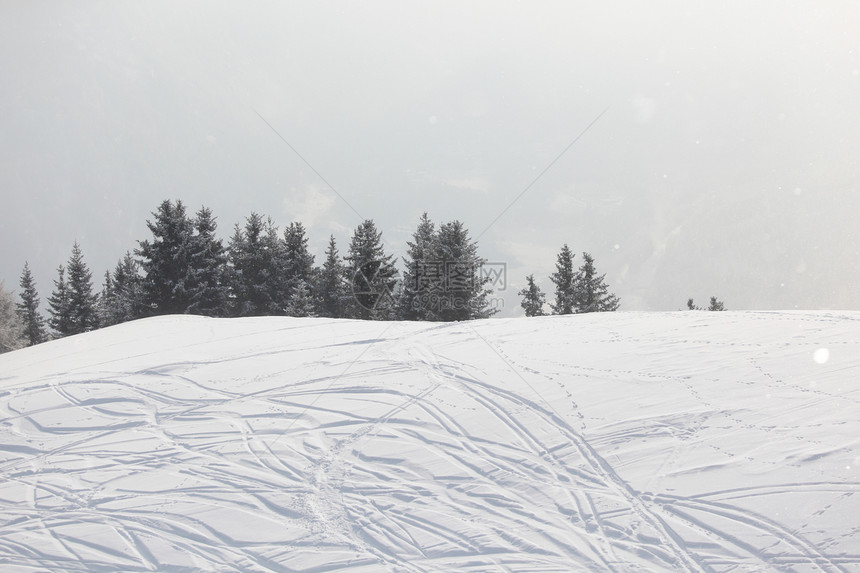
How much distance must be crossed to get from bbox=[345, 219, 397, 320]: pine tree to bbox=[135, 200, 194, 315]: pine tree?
476 inches

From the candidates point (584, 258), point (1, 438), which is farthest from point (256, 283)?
point (1, 438)

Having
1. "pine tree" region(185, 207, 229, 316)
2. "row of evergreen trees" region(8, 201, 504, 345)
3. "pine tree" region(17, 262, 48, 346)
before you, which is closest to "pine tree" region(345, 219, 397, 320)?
"row of evergreen trees" region(8, 201, 504, 345)

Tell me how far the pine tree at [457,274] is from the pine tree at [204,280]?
54.7 ft

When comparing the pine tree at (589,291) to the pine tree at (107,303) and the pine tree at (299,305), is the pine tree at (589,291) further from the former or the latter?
the pine tree at (107,303)

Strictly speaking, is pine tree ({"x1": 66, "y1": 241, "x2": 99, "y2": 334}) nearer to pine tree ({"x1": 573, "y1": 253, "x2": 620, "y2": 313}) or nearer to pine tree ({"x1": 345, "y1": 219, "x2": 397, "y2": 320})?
pine tree ({"x1": 345, "y1": 219, "x2": 397, "y2": 320})

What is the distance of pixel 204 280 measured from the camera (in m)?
39.3

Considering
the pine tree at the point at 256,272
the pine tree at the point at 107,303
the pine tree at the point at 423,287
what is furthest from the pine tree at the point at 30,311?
the pine tree at the point at 423,287

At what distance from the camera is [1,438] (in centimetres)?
956

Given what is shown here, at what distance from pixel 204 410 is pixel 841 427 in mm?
10513

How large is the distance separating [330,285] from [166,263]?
13326 mm

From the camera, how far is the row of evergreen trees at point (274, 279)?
37062 mm

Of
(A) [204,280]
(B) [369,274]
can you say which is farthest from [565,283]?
(A) [204,280]

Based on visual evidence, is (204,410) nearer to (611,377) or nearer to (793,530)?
(611,377)

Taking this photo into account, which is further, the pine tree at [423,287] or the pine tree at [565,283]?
the pine tree at [565,283]
